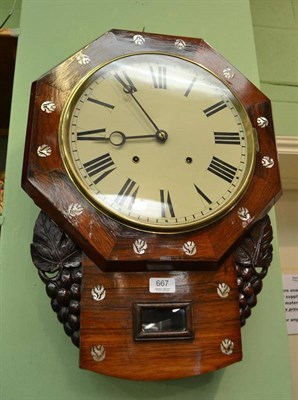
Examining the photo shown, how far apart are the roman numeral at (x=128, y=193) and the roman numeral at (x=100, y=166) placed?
0.13ft

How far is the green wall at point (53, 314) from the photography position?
0.72m

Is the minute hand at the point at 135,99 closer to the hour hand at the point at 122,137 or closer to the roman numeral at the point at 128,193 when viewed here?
the hour hand at the point at 122,137

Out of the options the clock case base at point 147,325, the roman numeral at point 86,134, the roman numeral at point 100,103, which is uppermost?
the roman numeral at point 100,103

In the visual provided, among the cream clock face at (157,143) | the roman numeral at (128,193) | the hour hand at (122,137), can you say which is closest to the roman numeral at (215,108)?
the cream clock face at (157,143)

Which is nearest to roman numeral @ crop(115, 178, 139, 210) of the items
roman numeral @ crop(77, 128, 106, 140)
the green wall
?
roman numeral @ crop(77, 128, 106, 140)

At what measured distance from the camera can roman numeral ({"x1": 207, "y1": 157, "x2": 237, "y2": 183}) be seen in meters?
0.74

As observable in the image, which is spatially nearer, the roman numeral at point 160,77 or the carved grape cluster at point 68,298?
the carved grape cluster at point 68,298

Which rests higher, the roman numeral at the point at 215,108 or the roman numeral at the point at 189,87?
the roman numeral at the point at 189,87

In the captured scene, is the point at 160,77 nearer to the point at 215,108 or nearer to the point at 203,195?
the point at 215,108

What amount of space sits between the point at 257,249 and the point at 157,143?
10.9 inches

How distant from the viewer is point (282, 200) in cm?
152

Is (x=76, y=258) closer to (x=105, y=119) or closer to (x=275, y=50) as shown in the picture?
(x=105, y=119)

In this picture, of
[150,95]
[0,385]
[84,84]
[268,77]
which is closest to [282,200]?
[268,77]

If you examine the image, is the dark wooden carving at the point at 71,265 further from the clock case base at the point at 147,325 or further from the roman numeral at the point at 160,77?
the roman numeral at the point at 160,77
